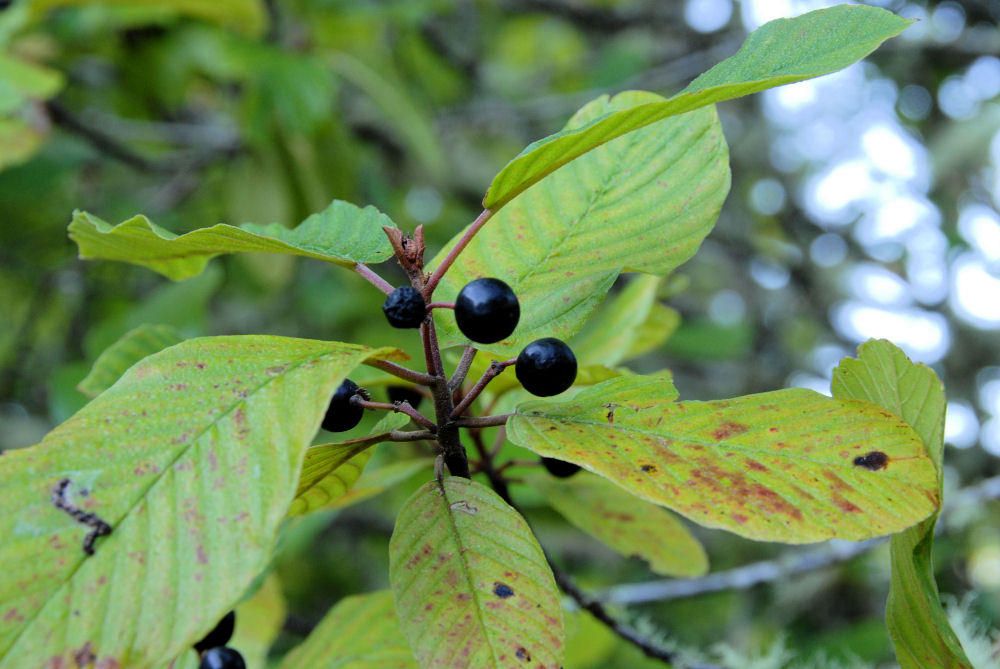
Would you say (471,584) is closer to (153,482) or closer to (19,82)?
(153,482)

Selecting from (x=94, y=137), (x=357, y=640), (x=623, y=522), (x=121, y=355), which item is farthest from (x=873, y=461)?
(x=94, y=137)

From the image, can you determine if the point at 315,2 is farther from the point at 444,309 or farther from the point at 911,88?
the point at 911,88

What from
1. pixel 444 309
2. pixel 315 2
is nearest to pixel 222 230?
pixel 444 309

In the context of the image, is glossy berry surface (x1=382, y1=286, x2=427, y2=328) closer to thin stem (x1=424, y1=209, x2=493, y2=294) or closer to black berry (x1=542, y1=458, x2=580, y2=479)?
thin stem (x1=424, y1=209, x2=493, y2=294)

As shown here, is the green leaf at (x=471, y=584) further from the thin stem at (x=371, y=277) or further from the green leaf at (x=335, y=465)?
the thin stem at (x=371, y=277)

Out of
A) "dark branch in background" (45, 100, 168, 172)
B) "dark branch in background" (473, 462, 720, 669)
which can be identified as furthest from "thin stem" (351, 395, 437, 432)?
"dark branch in background" (45, 100, 168, 172)

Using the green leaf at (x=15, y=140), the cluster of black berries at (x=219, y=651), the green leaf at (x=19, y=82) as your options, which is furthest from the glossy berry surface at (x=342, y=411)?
the green leaf at (x=15, y=140)
